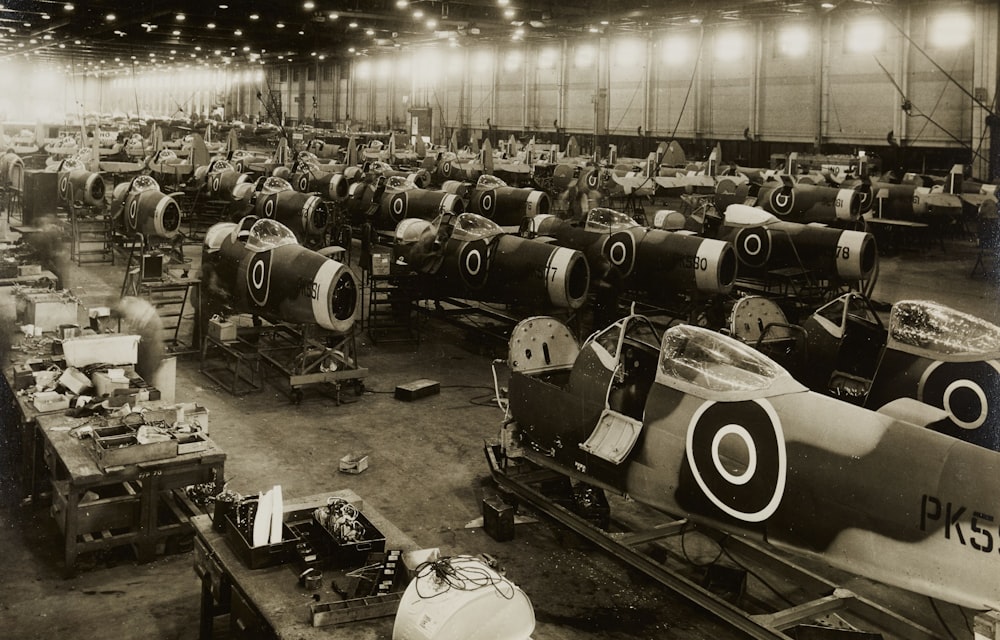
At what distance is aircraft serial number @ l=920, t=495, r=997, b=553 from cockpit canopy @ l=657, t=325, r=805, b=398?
113 cm

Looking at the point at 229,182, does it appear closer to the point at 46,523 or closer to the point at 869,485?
the point at 46,523

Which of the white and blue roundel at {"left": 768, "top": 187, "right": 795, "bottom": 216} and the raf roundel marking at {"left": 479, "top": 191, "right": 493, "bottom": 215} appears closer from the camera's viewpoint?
the raf roundel marking at {"left": 479, "top": 191, "right": 493, "bottom": 215}

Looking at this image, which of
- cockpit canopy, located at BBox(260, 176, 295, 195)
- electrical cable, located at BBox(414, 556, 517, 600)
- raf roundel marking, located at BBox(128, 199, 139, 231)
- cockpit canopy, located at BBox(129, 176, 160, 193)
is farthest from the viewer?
cockpit canopy, located at BBox(260, 176, 295, 195)

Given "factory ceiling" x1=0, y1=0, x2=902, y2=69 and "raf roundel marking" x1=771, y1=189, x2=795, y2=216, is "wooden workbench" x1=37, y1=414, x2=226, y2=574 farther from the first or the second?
"factory ceiling" x1=0, y1=0, x2=902, y2=69

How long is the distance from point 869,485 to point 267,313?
26.3 feet

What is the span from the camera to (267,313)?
11117mm

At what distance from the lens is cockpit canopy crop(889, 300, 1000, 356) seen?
6.89 meters

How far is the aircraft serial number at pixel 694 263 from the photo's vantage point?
44.4ft

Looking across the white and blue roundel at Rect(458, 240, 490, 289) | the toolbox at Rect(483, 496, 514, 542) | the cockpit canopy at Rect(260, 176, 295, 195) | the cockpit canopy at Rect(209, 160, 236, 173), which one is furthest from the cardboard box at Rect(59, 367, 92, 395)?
the cockpit canopy at Rect(209, 160, 236, 173)

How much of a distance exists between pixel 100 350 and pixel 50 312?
1994 mm

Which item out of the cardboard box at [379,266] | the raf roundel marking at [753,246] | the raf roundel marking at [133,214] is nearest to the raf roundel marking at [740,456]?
the cardboard box at [379,266]

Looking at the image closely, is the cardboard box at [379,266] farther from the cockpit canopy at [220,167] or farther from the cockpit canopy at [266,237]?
the cockpit canopy at [220,167]

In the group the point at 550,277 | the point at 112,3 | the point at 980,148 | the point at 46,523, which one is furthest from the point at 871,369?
the point at 112,3

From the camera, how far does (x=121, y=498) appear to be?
251 inches
